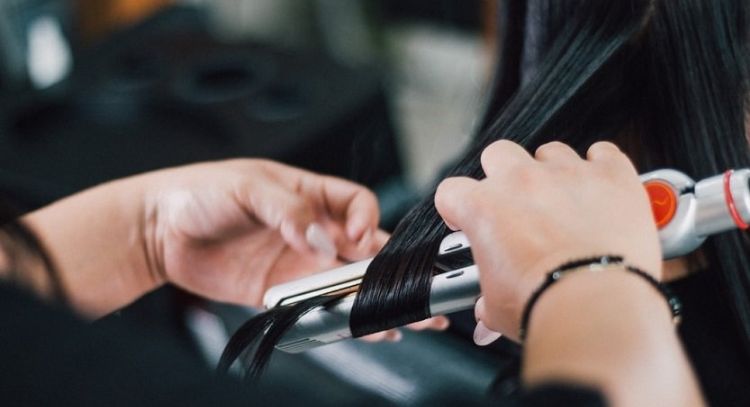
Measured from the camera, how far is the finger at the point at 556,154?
49 cm

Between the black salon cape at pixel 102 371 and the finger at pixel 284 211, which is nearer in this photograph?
the black salon cape at pixel 102 371

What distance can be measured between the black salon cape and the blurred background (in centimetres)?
31

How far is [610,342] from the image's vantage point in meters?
0.40

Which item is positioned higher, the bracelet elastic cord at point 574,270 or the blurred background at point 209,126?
the bracelet elastic cord at point 574,270

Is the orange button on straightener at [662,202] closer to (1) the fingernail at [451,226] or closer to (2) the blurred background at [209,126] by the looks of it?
(1) the fingernail at [451,226]

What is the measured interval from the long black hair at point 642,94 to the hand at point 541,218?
0.08m

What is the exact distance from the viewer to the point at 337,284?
0.55m

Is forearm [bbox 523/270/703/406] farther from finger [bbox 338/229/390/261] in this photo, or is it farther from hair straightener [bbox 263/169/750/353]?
finger [bbox 338/229/390/261]

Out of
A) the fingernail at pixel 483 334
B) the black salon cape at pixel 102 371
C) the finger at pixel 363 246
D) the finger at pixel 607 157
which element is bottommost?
the fingernail at pixel 483 334

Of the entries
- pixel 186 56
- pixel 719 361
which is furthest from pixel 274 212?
pixel 186 56

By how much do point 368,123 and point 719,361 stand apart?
1.91 feet

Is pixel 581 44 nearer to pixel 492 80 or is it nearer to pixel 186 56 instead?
pixel 492 80

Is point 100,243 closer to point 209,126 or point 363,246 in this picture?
point 363,246

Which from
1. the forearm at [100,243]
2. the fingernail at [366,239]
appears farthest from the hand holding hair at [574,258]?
the forearm at [100,243]
